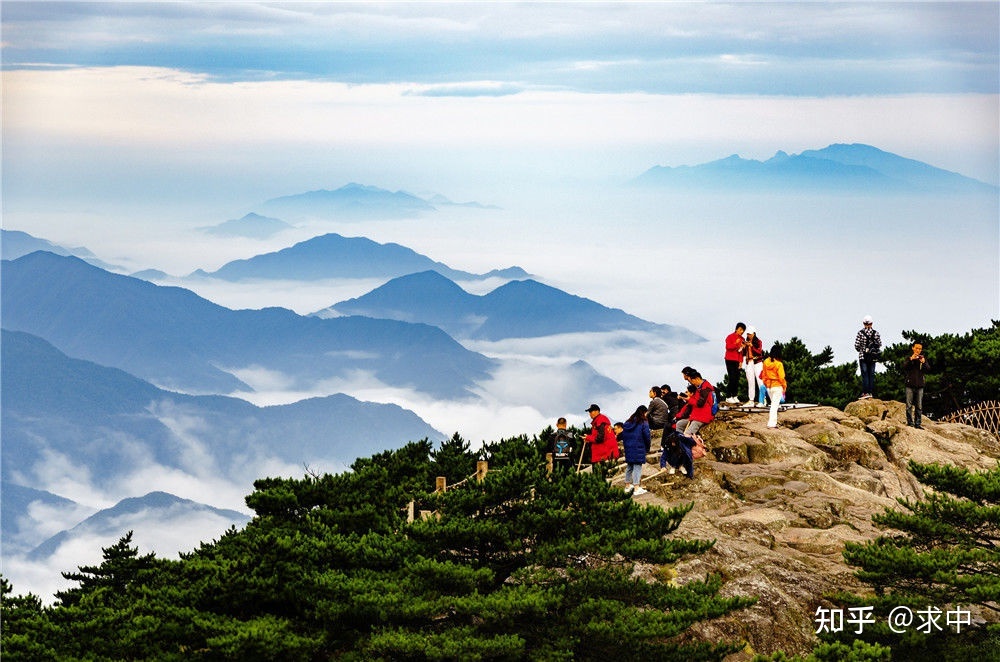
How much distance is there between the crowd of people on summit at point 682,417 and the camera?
88.6 ft

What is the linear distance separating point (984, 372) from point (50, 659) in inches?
1184

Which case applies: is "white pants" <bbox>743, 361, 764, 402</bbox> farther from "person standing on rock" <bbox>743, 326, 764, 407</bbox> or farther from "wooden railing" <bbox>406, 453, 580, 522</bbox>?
"wooden railing" <bbox>406, 453, 580, 522</bbox>

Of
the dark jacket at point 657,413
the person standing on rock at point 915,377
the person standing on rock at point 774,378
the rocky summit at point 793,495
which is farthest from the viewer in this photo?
the person standing on rock at point 915,377

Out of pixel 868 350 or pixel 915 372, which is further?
pixel 868 350

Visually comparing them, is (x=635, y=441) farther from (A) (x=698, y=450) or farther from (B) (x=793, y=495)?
(B) (x=793, y=495)

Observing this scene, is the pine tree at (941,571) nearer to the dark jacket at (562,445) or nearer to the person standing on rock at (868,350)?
the dark jacket at (562,445)

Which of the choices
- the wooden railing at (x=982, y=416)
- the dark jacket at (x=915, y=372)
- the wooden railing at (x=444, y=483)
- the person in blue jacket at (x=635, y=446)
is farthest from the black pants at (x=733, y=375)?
the wooden railing at (x=982, y=416)

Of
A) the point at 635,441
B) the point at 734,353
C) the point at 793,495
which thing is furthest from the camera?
the point at 734,353

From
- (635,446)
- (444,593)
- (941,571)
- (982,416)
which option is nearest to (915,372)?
(982,416)

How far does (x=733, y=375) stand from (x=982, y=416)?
34.2 ft

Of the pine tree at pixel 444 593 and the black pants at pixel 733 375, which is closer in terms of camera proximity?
the pine tree at pixel 444 593

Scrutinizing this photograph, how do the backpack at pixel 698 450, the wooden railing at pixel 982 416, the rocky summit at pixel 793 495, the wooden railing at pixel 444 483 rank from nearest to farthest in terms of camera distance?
1. the rocky summit at pixel 793 495
2. the wooden railing at pixel 444 483
3. the backpack at pixel 698 450
4. the wooden railing at pixel 982 416

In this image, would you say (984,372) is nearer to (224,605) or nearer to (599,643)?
(599,643)

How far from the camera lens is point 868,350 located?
1428 inches
